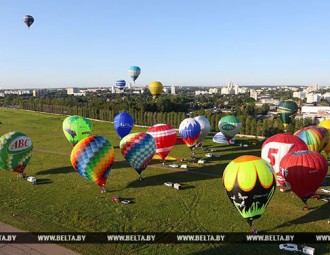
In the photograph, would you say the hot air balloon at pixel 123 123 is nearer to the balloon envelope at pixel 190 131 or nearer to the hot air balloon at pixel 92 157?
the balloon envelope at pixel 190 131

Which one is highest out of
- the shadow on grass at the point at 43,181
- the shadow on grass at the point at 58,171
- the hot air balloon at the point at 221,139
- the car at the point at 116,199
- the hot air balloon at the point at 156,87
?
the hot air balloon at the point at 156,87

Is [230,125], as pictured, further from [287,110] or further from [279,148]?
[279,148]

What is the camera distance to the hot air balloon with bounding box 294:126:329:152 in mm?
36522

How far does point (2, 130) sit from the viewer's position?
3036 inches

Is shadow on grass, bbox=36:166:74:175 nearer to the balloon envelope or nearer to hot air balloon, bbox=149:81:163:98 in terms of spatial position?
the balloon envelope

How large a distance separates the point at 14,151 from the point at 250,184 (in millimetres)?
26751

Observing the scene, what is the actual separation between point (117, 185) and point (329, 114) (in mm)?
72145

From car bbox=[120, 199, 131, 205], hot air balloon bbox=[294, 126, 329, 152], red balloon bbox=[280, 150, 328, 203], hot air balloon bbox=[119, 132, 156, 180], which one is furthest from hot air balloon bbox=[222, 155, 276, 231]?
hot air balloon bbox=[294, 126, 329, 152]

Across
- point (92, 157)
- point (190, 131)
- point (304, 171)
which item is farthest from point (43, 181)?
point (304, 171)

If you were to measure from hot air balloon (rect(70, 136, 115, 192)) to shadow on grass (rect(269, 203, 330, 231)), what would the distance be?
54.6 feet

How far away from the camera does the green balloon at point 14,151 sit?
33.8 meters

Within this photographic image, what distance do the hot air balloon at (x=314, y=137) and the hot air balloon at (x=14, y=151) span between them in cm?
3323

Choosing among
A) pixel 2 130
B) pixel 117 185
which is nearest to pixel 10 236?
pixel 117 185

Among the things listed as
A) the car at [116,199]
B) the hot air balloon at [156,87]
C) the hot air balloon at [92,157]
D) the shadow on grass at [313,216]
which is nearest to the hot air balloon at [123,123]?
the hot air balloon at [156,87]
